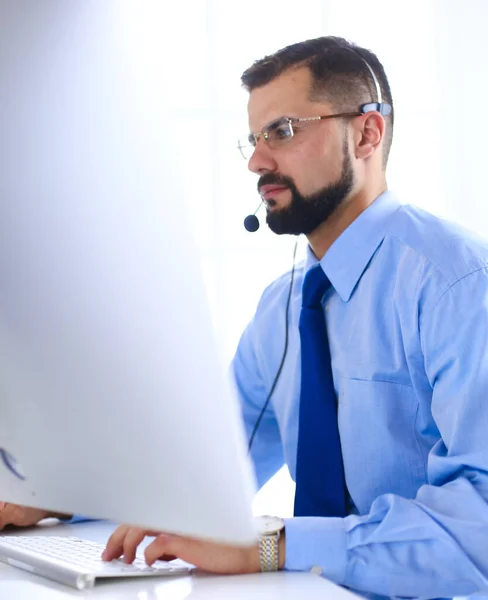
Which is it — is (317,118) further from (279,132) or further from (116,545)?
(116,545)

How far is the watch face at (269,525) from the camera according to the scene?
0.94 meters

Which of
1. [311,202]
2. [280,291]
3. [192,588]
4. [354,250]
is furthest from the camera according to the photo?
[280,291]

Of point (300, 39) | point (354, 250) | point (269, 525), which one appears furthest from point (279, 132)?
point (300, 39)

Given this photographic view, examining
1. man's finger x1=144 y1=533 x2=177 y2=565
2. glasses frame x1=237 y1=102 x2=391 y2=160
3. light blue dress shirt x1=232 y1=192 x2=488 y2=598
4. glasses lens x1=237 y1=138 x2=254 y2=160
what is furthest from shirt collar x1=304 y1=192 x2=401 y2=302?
man's finger x1=144 y1=533 x2=177 y2=565

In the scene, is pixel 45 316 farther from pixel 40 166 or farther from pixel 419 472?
pixel 419 472

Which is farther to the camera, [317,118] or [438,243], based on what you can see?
[317,118]

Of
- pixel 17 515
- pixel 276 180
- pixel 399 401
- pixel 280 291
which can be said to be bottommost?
pixel 17 515

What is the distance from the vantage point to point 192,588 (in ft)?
2.70

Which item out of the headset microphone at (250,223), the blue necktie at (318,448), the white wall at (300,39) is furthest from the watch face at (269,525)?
the white wall at (300,39)

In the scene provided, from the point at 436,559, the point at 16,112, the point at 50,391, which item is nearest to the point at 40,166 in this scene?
the point at 16,112

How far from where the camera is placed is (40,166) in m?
0.50

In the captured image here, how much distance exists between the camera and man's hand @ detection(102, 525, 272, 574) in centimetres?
88

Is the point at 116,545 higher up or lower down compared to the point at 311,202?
lower down

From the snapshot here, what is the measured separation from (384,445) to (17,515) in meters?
0.59
